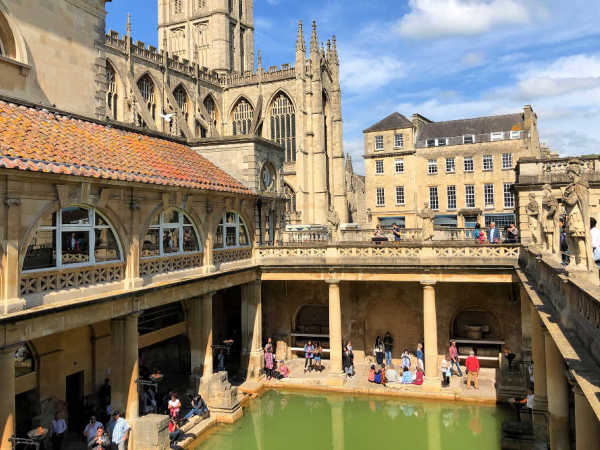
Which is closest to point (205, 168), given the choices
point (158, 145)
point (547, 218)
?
point (158, 145)

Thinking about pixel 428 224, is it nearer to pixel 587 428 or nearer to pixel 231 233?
pixel 231 233

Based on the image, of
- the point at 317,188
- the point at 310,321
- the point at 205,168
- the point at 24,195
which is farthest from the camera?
the point at 317,188

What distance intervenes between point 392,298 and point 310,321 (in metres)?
4.64

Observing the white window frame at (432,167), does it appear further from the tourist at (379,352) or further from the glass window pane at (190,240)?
the glass window pane at (190,240)

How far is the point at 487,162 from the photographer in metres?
48.9

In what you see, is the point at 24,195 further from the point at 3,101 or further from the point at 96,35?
the point at 96,35

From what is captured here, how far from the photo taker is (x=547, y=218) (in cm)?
1258

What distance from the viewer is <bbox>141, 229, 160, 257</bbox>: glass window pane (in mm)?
15486

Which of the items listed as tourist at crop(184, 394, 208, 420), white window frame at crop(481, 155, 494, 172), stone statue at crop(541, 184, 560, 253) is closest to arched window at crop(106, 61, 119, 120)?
tourist at crop(184, 394, 208, 420)

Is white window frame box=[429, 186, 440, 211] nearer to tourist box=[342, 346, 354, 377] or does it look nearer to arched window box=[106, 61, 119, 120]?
tourist box=[342, 346, 354, 377]

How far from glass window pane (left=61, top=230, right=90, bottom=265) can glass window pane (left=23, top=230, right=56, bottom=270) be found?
0.32 meters

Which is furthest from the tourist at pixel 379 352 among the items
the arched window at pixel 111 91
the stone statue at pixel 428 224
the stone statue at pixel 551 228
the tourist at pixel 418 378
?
the arched window at pixel 111 91

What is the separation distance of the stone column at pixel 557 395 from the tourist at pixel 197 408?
37.1 feet

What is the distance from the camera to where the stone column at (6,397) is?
34.4 feet
